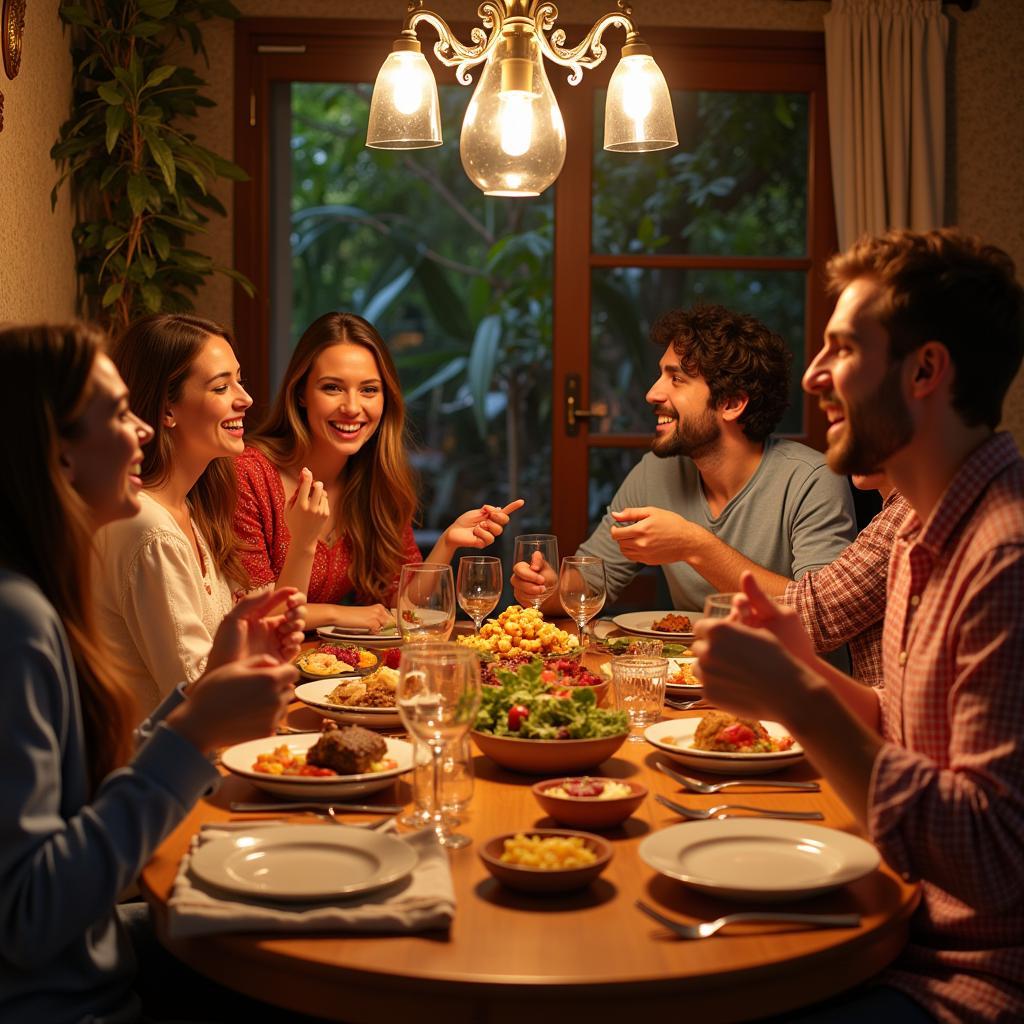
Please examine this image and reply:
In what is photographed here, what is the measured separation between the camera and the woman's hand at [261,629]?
170cm

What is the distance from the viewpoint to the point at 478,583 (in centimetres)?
236

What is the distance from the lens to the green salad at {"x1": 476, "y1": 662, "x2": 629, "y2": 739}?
5.66ft

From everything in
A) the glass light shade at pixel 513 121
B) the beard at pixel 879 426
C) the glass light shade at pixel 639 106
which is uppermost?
the glass light shade at pixel 639 106

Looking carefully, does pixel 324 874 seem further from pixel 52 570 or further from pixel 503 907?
pixel 52 570

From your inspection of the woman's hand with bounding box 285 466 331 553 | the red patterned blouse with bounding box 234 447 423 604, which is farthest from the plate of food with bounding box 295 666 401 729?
the red patterned blouse with bounding box 234 447 423 604

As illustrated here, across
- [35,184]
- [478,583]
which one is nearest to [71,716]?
[478,583]

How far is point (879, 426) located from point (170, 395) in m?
1.53

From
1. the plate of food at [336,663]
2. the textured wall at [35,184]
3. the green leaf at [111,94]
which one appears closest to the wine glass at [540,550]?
the plate of food at [336,663]

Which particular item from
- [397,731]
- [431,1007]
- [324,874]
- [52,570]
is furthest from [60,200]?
[431,1007]

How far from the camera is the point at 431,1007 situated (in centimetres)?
120

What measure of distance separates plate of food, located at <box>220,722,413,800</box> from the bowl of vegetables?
124mm

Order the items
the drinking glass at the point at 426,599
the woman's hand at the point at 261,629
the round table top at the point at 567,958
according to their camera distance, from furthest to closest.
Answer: the drinking glass at the point at 426,599 → the woman's hand at the point at 261,629 → the round table top at the point at 567,958

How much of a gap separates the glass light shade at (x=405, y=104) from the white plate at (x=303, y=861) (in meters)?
1.53

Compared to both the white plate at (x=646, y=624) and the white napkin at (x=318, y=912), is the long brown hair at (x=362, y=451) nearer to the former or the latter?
the white plate at (x=646, y=624)
